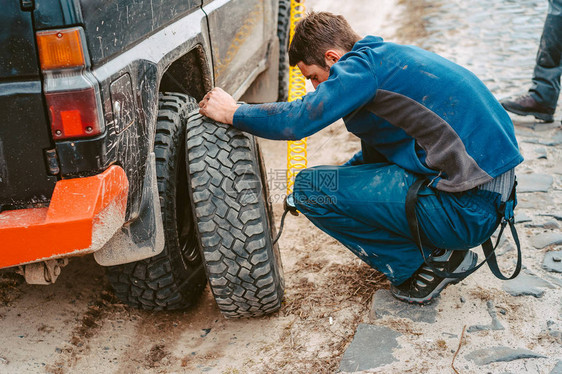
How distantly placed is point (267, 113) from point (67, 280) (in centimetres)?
161

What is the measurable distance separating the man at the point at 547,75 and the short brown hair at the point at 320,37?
9.36 ft

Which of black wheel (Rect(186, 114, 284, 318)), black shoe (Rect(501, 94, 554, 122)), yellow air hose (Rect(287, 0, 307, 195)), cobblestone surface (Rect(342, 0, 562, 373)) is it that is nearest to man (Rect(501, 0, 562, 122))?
black shoe (Rect(501, 94, 554, 122))

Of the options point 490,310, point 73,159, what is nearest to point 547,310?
point 490,310

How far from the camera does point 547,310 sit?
2.64 meters

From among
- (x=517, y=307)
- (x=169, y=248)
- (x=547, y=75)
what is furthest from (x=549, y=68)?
(x=169, y=248)

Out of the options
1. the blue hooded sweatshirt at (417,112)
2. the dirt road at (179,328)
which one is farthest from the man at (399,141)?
the dirt road at (179,328)

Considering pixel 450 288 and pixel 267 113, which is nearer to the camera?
pixel 267 113

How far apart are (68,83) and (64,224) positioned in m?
0.47

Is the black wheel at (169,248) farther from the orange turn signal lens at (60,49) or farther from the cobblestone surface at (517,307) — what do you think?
the cobblestone surface at (517,307)

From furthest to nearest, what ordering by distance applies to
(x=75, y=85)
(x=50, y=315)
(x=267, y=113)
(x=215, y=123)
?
1. (x=50, y=315)
2. (x=215, y=123)
3. (x=267, y=113)
4. (x=75, y=85)

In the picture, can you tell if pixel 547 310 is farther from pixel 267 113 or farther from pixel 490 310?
pixel 267 113

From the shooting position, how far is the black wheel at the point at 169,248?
2.59m

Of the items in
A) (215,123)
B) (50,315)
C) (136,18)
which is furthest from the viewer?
(50,315)

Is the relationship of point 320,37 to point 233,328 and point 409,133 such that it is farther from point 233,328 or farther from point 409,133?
point 233,328
